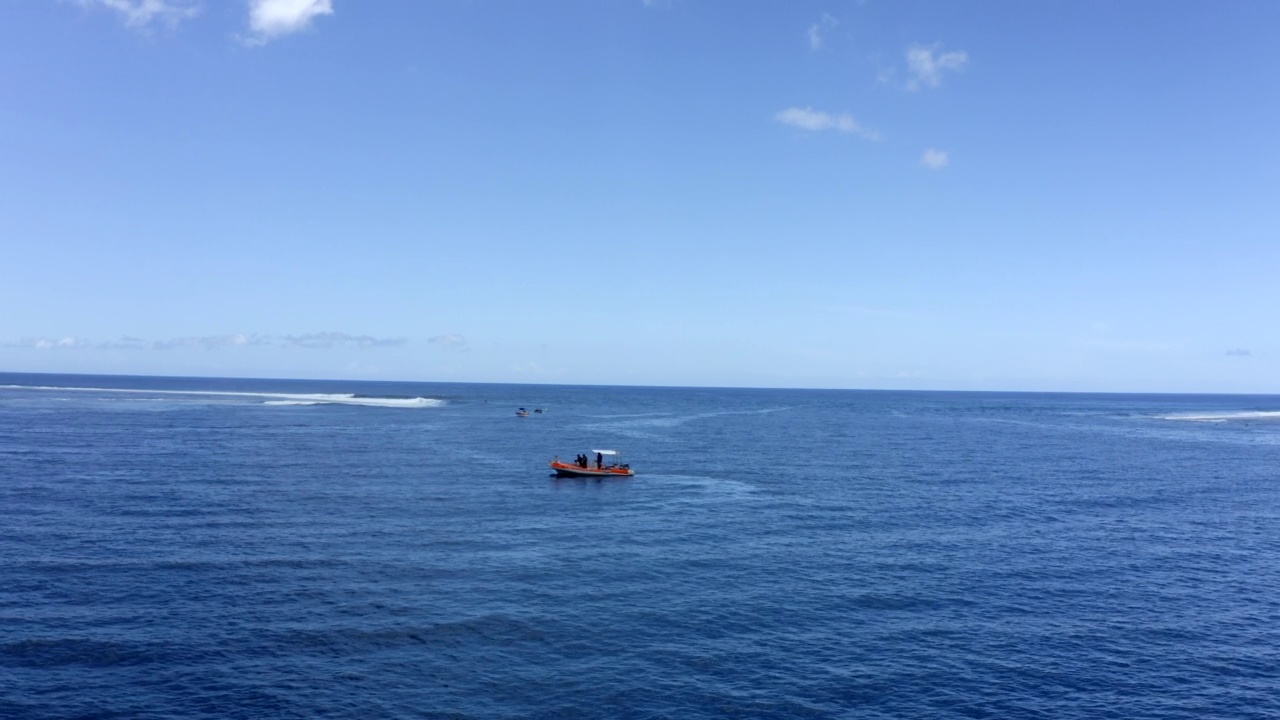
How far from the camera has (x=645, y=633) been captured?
4081cm

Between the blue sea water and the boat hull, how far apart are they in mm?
2169

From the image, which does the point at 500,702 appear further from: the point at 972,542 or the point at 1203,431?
the point at 1203,431

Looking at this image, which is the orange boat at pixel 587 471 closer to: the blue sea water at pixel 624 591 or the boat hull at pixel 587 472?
the boat hull at pixel 587 472

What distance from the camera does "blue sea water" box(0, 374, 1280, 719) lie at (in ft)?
113

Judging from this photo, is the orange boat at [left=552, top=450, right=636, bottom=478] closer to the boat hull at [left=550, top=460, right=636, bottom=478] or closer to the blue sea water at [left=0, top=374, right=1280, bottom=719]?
the boat hull at [left=550, top=460, right=636, bottom=478]

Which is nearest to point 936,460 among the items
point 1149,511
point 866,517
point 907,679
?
point 1149,511

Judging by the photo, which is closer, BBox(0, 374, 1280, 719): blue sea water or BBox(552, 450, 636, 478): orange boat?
BBox(0, 374, 1280, 719): blue sea water

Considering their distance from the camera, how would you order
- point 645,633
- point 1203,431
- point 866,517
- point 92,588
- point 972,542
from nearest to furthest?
point 645,633 < point 92,588 < point 972,542 < point 866,517 < point 1203,431

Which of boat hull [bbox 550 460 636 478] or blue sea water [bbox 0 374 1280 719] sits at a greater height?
boat hull [bbox 550 460 636 478]

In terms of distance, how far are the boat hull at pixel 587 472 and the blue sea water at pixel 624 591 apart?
2.17 meters

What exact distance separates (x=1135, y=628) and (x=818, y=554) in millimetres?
18470

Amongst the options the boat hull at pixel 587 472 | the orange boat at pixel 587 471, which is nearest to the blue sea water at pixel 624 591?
the boat hull at pixel 587 472

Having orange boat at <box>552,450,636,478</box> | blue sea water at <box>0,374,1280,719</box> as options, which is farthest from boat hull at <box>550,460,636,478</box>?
blue sea water at <box>0,374,1280,719</box>

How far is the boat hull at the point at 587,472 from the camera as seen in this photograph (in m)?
88.9
